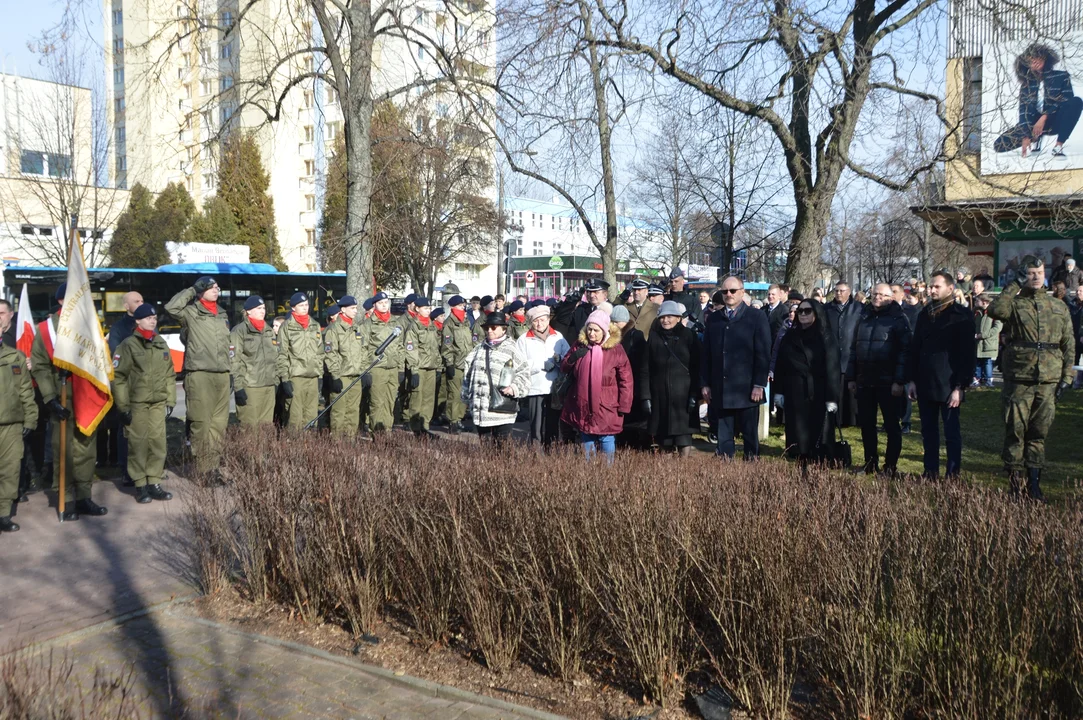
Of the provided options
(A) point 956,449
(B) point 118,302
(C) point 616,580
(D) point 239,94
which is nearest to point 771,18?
(A) point 956,449

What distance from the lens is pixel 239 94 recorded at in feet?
45.1

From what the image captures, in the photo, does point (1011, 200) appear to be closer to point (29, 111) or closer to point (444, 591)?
point (444, 591)

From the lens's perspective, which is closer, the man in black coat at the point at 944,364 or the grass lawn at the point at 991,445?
the man in black coat at the point at 944,364

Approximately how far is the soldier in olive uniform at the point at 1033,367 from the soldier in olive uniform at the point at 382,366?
713cm

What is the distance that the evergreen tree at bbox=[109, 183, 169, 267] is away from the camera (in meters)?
37.0

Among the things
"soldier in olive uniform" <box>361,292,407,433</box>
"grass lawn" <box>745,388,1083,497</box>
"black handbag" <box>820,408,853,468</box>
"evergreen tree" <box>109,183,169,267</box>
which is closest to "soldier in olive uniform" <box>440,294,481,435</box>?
"soldier in olive uniform" <box>361,292,407,433</box>

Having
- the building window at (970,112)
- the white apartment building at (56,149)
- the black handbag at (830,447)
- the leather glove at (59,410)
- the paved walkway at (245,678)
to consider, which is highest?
the white apartment building at (56,149)

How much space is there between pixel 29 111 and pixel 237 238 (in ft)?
54.9

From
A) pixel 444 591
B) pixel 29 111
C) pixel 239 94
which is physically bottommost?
pixel 444 591

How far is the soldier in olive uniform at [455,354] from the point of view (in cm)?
1344

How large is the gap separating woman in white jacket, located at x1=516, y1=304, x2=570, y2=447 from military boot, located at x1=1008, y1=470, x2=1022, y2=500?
396 centimetres

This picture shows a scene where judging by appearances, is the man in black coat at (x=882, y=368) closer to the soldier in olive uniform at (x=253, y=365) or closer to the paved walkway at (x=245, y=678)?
the paved walkway at (x=245, y=678)

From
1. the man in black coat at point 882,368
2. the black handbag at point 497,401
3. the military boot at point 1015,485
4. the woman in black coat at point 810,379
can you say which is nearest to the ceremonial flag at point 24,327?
the black handbag at point 497,401

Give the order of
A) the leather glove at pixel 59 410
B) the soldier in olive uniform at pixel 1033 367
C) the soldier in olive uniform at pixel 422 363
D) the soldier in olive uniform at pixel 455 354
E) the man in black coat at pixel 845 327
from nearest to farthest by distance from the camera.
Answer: the soldier in olive uniform at pixel 1033 367
the leather glove at pixel 59 410
the man in black coat at pixel 845 327
the soldier in olive uniform at pixel 422 363
the soldier in olive uniform at pixel 455 354
